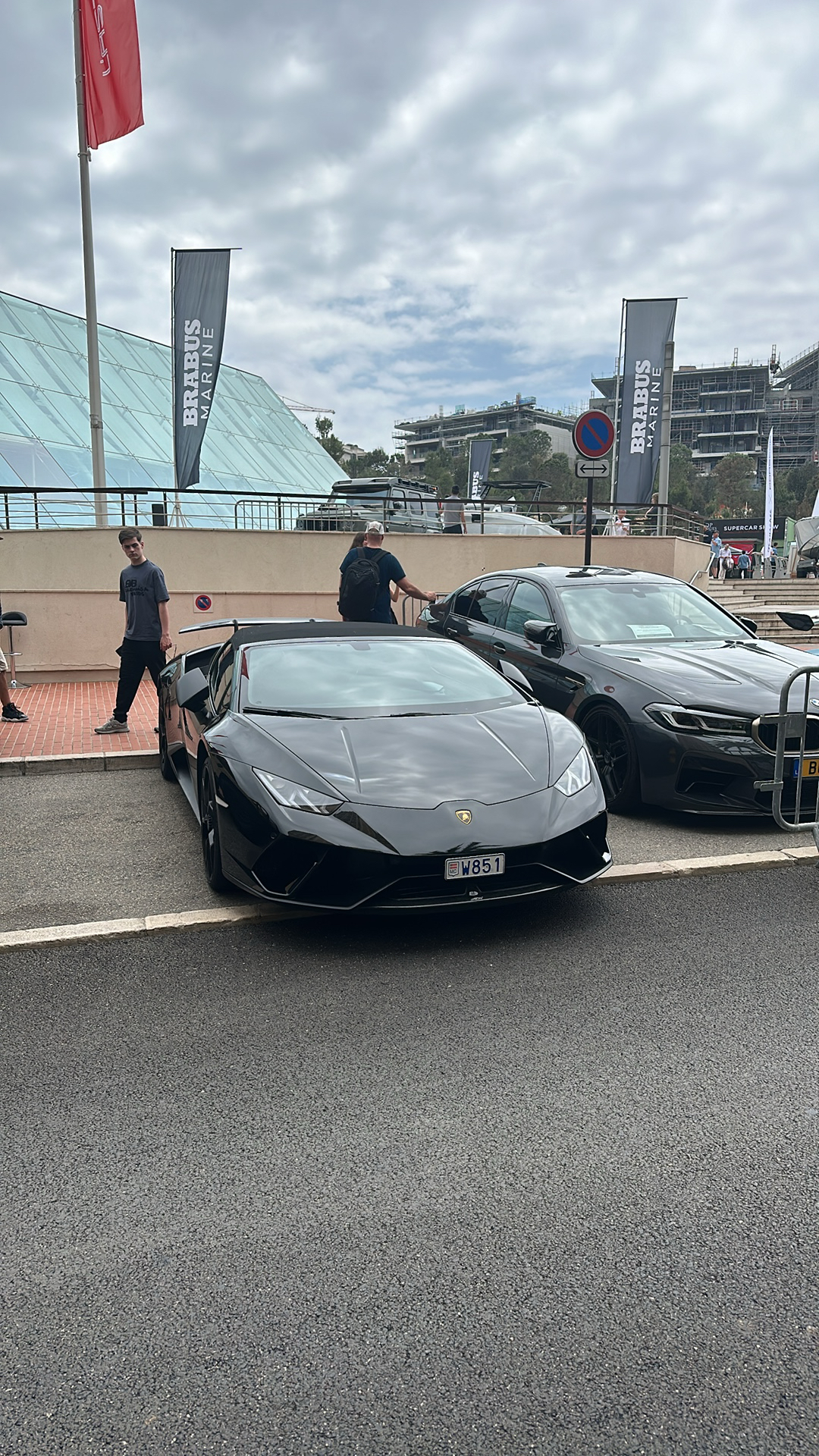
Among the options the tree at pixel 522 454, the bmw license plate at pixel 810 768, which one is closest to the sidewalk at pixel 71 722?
the bmw license plate at pixel 810 768

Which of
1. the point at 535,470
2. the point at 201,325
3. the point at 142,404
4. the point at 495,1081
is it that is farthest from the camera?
the point at 535,470

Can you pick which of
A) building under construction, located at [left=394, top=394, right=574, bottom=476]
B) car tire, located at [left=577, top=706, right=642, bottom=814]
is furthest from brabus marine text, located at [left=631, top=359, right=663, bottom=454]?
building under construction, located at [left=394, top=394, right=574, bottom=476]

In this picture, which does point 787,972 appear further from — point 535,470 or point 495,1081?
point 535,470

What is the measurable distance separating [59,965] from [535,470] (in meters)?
104

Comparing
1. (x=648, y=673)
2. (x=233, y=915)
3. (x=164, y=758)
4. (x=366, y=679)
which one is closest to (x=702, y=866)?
(x=648, y=673)

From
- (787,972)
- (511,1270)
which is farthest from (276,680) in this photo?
(511,1270)

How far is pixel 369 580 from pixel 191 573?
854cm

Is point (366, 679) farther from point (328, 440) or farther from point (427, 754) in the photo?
point (328, 440)

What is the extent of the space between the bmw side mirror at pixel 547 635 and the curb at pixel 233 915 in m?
2.34

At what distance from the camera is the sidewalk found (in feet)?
27.9

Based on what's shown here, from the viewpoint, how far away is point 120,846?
575 cm

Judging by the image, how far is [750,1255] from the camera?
87.8 inches

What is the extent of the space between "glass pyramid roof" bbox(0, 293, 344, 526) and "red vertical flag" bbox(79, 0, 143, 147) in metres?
6.01

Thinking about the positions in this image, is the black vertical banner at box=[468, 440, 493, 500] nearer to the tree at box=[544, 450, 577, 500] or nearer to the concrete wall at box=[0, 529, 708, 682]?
the concrete wall at box=[0, 529, 708, 682]
